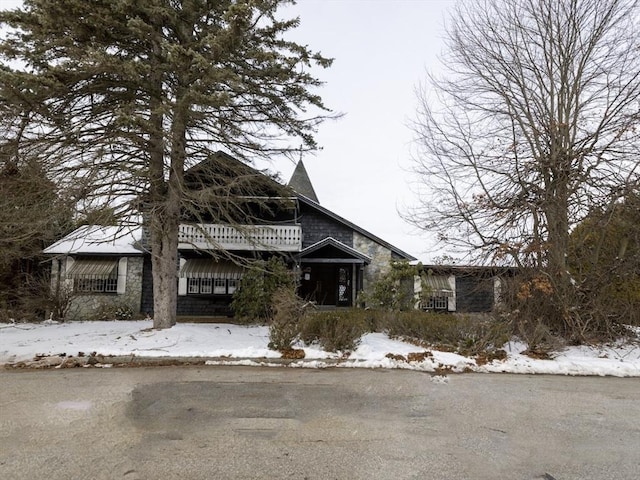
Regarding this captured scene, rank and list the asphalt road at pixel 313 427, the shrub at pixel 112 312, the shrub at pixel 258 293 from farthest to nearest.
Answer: the shrub at pixel 112 312, the shrub at pixel 258 293, the asphalt road at pixel 313 427

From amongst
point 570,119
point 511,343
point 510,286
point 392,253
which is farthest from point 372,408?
point 392,253

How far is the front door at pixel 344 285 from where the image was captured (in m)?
19.8

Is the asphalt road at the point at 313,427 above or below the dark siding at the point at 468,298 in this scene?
below

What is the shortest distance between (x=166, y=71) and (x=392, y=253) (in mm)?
12062

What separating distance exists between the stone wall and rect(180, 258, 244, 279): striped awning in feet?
6.67

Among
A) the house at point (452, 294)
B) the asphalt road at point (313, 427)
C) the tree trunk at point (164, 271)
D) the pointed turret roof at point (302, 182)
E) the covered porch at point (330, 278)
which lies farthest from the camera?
the pointed turret roof at point (302, 182)

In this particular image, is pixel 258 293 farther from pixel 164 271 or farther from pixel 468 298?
pixel 468 298

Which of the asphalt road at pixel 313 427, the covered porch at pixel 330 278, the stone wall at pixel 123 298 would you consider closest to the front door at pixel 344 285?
the covered porch at pixel 330 278

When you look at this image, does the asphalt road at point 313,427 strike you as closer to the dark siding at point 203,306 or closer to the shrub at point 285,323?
the shrub at point 285,323

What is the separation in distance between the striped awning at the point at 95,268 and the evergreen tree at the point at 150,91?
754 cm

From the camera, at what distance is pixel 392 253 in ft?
60.0

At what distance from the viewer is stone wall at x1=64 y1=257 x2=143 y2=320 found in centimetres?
1634

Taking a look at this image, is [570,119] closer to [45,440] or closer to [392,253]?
[392,253]

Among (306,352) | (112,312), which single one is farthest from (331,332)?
(112,312)
